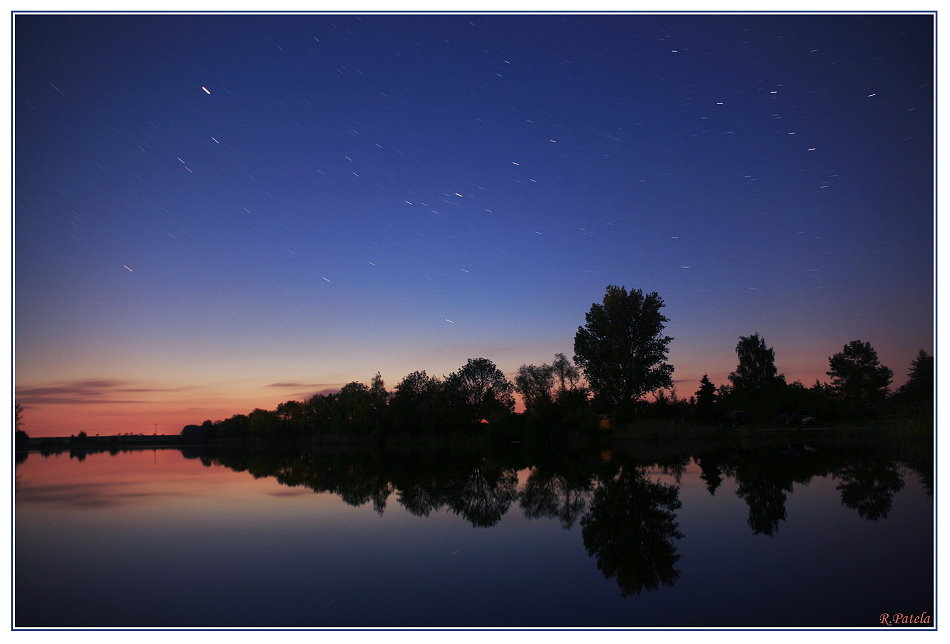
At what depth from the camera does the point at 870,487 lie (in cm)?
1070

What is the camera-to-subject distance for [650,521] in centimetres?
856

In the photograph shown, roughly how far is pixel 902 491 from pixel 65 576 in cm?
1261

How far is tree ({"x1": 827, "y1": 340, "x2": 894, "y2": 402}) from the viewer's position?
59.2 metres

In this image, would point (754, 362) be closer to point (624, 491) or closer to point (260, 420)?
point (624, 491)

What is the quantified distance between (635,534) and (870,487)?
6079mm

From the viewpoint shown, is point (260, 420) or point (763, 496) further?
point (260, 420)

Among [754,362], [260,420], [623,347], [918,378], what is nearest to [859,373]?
[754,362]

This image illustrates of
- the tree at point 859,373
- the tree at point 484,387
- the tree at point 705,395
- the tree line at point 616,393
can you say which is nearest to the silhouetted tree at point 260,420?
the tree line at point 616,393

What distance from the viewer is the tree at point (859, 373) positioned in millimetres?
59219

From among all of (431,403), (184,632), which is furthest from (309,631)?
(431,403)

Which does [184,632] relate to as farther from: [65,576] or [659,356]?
[659,356]

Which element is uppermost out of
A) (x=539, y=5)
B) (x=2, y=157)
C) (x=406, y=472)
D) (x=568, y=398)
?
(x=539, y=5)
